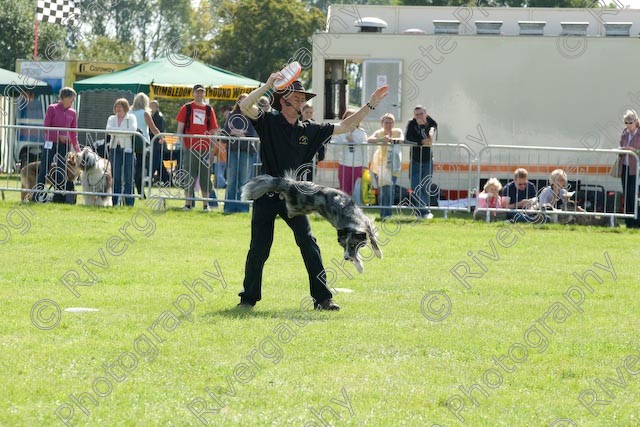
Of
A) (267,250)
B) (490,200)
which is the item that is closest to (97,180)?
(490,200)

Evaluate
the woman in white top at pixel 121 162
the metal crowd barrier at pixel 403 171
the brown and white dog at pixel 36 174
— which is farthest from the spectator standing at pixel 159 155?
the brown and white dog at pixel 36 174

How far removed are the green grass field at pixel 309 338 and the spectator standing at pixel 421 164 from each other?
3547 millimetres

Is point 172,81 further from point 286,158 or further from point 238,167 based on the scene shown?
point 286,158

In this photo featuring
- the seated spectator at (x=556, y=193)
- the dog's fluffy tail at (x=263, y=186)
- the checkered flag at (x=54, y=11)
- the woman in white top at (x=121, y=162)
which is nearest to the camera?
the dog's fluffy tail at (x=263, y=186)

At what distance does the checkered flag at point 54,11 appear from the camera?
2919 cm

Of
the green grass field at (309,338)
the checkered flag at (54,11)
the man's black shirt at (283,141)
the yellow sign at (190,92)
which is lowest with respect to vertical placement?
the green grass field at (309,338)

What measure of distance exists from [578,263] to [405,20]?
10156 mm

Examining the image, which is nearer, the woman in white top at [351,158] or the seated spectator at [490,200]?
the seated spectator at [490,200]

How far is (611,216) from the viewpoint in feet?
60.5

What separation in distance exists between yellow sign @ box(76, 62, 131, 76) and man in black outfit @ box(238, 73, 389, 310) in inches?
924

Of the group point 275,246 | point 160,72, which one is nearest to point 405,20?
point 160,72

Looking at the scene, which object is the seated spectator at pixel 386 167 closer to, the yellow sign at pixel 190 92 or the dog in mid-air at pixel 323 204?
the yellow sign at pixel 190 92

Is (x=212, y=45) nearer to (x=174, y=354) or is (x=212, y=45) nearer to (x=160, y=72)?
(x=160, y=72)

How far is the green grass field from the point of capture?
6531 millimetres
